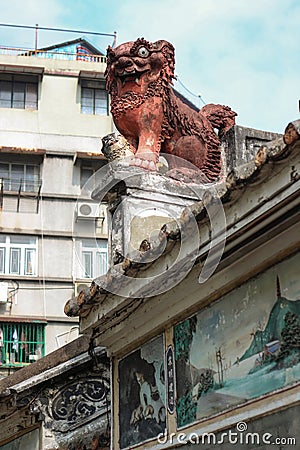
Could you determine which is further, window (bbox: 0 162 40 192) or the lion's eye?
window (bbox: 0 162 40 192)

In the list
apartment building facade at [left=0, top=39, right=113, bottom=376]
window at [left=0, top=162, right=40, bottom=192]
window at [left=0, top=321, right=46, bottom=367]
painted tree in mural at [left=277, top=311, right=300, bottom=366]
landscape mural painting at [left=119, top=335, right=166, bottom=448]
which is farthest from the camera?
window at [left=0, top=162, right=40, bottom=192]

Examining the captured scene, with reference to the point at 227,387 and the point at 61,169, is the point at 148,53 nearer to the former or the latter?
the point at 227,387

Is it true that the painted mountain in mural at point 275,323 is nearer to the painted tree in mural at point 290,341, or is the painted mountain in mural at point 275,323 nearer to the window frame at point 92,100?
the painted tree in mural at point 290,341

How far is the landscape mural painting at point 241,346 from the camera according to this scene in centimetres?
525

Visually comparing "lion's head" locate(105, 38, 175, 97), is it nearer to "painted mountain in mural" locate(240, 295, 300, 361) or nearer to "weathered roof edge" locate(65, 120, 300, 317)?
"weathered roof edge" locate(65, 120, 300, 317)

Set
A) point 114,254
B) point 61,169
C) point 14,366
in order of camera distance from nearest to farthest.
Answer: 1. point 114,254
2. point 14,366
3. point 61,169

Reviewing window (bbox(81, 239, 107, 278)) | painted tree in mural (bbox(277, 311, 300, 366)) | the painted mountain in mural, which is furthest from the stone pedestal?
window (bbox(81, 239, 107, 278))

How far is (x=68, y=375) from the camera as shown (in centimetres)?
910

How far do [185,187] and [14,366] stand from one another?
65.6 ft

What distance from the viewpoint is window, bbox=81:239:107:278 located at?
1101 inches

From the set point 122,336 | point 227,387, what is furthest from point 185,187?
point 227,387

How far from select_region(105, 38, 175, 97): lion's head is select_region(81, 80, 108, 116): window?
2318 centimetres

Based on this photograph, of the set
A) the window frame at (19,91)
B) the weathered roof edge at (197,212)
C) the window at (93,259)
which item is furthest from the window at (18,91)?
the weathered roof edge at (197,212)

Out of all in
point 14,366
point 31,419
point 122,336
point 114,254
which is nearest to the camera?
point 122,336
